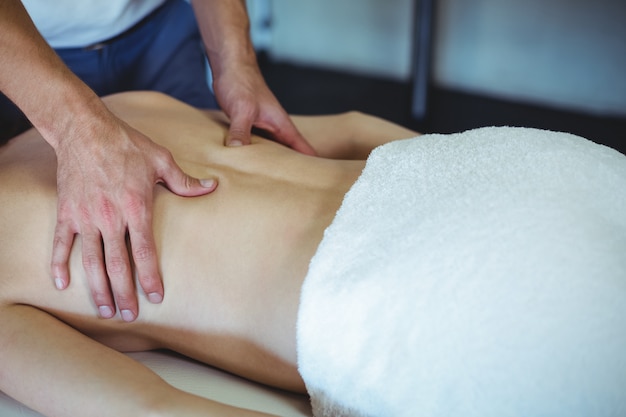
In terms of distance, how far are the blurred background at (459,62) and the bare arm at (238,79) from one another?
63.6 inches

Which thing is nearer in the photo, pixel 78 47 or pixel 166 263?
pixel 166 263

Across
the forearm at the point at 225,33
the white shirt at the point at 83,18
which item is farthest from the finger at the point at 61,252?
the white shirt at the point at 83,18

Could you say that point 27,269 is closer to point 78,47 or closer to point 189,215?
point 189,215

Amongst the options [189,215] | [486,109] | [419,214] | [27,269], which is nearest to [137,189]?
[189,215]

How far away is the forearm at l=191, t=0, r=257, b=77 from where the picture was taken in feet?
5.26

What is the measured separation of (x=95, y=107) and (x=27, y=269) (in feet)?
0.90

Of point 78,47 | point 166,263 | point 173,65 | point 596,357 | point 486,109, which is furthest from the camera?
point 486,109

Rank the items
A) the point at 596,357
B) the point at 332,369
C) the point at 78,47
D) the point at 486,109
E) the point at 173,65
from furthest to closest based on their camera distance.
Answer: the point at 486,109 < the point at 173,65 < the point at 78,47 < the point at 332,369 < the point at 596,357

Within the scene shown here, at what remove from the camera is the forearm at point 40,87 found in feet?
3.51

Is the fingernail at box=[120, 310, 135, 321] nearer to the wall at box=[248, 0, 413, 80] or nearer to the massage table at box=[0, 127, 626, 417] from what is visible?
the massage table at box=[0, 127, 626, 417]

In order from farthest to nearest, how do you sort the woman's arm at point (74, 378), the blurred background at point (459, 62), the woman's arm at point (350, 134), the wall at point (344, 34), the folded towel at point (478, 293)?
the wall at point (344, 34)
the blurred background at point (459, 62)
the woman's arm at point (350, 134)
the woman's arm at point (74, 378)
the folded towel at point (478, 293)

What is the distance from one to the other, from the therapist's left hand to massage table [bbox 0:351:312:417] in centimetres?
49

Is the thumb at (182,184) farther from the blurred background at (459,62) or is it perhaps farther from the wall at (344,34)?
the wall at (344,34)

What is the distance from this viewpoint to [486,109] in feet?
11.1
